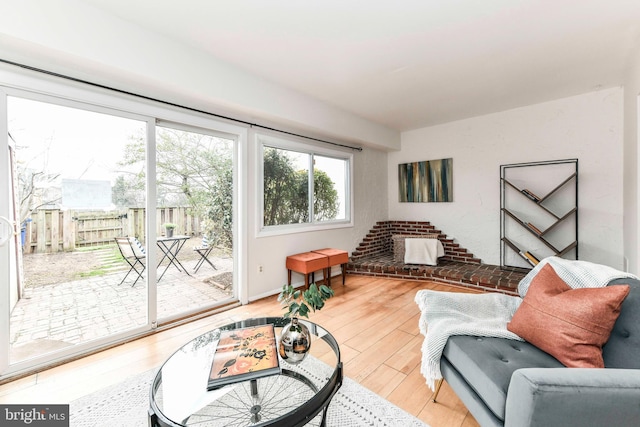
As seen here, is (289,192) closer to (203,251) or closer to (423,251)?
(203,251)

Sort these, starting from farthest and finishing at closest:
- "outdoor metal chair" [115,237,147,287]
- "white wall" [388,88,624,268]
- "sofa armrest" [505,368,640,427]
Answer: "white wall" [388,88,624,268], "outdoor metal chair" [115,237,147,287], "sofa armrest" [505,368,640,427]

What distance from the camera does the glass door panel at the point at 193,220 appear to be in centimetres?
259

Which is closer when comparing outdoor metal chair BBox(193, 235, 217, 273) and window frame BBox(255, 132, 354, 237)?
outdoor metal chair BBox(193, 235, 217, 273)

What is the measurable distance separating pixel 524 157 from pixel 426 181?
4.55 ft

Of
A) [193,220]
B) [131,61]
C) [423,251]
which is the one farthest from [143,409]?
[423,251]

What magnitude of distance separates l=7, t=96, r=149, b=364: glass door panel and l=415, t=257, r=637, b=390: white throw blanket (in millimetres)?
2341

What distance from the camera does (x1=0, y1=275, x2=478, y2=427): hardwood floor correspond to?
63.2 inches

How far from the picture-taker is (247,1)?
178 centimetres

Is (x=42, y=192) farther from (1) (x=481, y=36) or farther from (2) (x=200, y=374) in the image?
(1) (x=481, y=36)

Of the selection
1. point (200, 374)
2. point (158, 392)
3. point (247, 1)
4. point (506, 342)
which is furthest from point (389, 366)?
point (247, 1)

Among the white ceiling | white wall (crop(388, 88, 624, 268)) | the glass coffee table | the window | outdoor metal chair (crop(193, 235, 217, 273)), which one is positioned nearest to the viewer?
the glass coffee table

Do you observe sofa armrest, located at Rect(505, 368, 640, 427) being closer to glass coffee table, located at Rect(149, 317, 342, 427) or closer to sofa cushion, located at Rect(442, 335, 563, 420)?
sofa cushion, located at Rect(442, 335, 563, 420)

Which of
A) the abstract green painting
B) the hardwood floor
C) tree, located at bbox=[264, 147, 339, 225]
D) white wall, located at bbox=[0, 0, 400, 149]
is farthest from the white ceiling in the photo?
the hardwood floor

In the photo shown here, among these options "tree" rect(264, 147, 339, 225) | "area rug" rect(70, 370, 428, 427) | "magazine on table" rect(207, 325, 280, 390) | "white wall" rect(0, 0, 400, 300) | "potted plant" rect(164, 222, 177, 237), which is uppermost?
"white wall" rect(0, 0, 400, 300)
